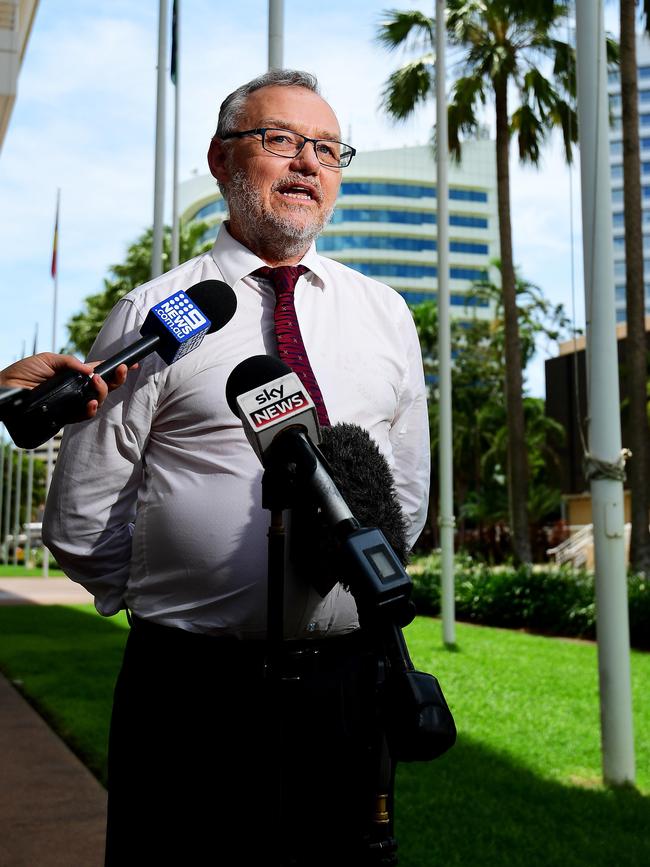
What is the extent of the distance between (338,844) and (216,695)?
358 mm

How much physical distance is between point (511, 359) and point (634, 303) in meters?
4.13

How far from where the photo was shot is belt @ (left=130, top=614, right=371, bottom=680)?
215 cm

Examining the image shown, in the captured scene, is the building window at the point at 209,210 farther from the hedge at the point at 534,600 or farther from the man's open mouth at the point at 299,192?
the man's open mouth at the point at 299,192

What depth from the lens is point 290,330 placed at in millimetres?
2295

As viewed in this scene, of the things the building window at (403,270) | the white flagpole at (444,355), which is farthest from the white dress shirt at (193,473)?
the building window at (403,270)

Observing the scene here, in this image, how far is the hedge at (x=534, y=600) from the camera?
553 inches

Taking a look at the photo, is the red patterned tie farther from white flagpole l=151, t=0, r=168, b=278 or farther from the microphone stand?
white flagpole l=151, t=0, r=168, b=278

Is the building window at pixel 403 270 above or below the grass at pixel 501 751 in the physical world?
above

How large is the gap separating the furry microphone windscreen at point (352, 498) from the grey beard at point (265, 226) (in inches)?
22.9

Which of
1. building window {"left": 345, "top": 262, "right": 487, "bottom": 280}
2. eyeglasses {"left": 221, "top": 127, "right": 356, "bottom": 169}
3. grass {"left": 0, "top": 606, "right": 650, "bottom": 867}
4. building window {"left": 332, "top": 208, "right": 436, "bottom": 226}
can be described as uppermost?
building window {"left": 332, "top": 208, "right": 436, "bottom": 226}

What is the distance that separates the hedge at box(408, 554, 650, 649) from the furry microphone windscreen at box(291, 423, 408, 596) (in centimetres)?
1200

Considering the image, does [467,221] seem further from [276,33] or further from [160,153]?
[276,33]

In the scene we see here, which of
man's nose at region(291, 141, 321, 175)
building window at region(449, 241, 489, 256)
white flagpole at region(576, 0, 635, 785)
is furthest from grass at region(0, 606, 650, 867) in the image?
building window at region(449, 241, 489, 256)

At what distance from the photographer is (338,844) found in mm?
2064
